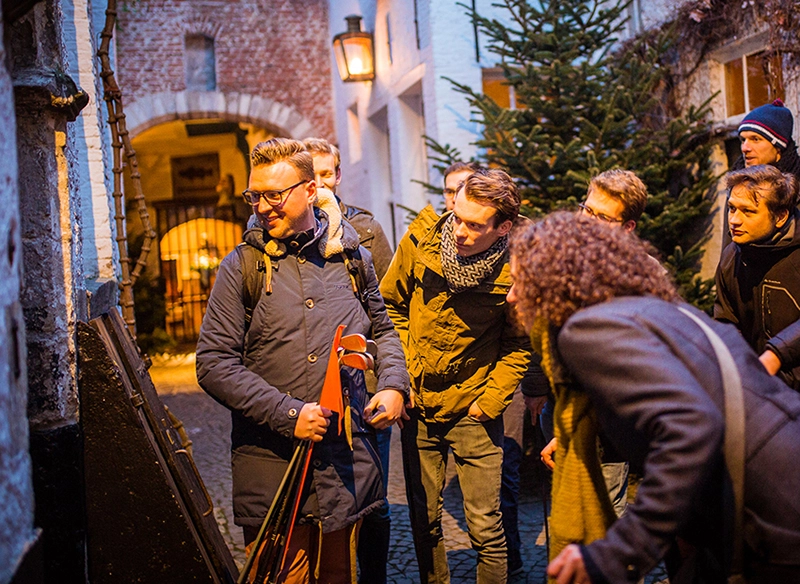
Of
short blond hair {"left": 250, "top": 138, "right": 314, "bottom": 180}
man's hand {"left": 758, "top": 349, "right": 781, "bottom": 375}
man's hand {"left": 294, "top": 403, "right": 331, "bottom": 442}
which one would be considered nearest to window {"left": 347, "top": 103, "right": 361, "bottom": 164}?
short blond hair {"left": 250, "top": 138, "right": 314, "bottom": 180}

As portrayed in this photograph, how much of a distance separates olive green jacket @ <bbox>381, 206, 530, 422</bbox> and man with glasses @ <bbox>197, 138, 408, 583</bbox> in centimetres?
48

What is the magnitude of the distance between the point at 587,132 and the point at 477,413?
138 inches

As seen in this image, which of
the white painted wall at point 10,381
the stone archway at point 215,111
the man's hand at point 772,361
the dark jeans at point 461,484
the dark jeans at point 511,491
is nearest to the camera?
the white painted wall at point 10,381

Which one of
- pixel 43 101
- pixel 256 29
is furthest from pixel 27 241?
pixel 256 29

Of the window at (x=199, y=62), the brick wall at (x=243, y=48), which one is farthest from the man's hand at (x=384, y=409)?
the window at (x=199, y=62)

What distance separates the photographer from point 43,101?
249cm

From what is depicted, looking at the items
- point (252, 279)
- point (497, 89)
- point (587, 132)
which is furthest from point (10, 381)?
point (497, 89)

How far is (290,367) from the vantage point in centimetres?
285

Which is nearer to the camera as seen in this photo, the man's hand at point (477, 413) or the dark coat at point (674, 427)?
the dark coat at point (674, 427)

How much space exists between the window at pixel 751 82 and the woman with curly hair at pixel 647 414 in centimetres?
486

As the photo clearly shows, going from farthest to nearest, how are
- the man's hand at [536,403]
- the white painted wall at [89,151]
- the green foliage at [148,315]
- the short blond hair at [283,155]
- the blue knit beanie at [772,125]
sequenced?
the green foliage at [148,315], the white painted wall at [89,151], the blue knit beanie at [772,125], the man's hand at [536,403], the short blond hair at [283,155]

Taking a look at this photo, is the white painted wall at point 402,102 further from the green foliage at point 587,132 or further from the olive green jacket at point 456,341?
the olive green jacket at point 456,341

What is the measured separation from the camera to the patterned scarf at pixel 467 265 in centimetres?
332

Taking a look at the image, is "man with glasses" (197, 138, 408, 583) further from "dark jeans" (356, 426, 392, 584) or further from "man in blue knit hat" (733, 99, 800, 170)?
"man in blue knit hat" (733, 99, 800, 170)
